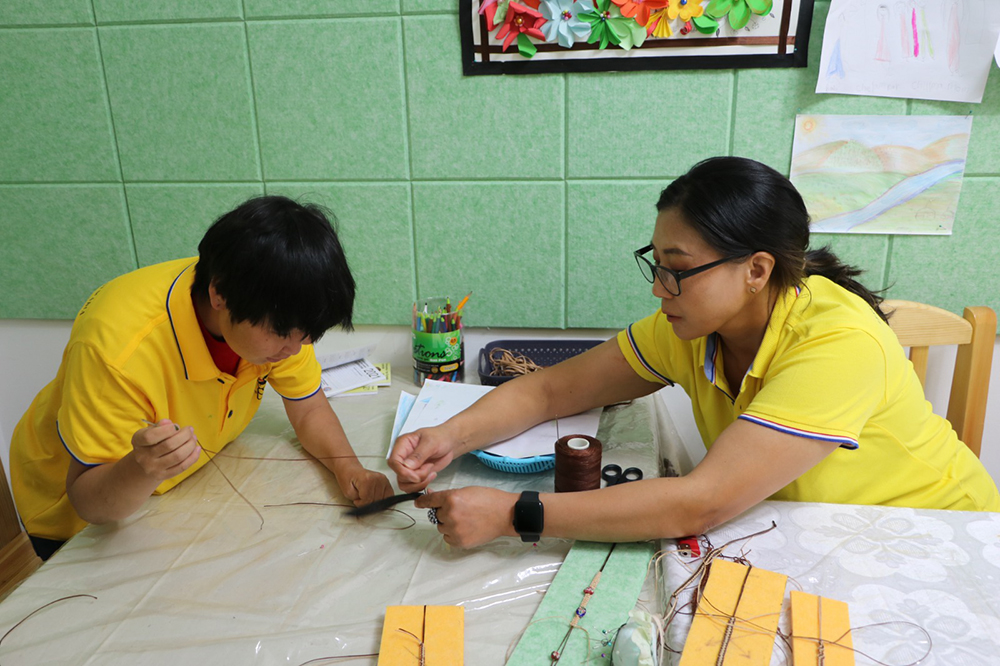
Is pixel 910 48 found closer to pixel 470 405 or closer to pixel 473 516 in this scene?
pixel 470 405

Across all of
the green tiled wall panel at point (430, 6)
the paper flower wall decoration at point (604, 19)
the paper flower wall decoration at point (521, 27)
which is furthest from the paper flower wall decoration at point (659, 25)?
the green tiled wall panel at point (430, 6)

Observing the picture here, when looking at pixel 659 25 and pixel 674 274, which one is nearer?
pixel 674 274

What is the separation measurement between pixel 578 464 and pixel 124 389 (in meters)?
0.75

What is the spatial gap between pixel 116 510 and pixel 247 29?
128 centimetres

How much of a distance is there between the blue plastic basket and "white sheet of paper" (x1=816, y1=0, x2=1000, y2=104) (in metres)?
1.17

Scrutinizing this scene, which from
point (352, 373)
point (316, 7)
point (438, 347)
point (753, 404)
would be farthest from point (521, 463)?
point (316, 7)

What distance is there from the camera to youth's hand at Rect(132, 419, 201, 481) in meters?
0.94

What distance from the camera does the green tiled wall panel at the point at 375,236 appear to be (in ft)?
5.98

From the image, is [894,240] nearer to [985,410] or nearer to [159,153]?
[985,410]

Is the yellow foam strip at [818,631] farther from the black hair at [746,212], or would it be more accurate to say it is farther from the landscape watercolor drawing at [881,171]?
the landscape watercolor drawing at [881,171]

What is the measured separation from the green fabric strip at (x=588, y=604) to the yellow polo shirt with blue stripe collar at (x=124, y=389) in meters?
0.72

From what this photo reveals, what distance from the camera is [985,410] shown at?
174cm

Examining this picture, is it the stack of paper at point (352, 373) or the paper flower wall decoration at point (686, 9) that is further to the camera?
the stack of paper at point (352, 373)

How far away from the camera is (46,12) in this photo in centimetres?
173
